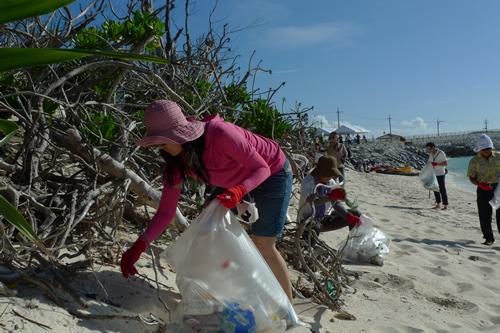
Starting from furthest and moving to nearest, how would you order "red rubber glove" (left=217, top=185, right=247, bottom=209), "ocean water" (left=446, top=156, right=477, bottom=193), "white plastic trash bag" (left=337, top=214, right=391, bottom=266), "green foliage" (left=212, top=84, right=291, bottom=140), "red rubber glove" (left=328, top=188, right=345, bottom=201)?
"ocean water" (left=446, top=156, right=477, bottom=193), "green foliage" (left=212, top=84, right=291, bottom=140), "white plastic trash bag" (left=337, top=214, right=391, bottom=266), "red rubber glove" (left=328, top=188, right=345, bottom=201), "red rubber glove" (left=217, top=185, right=247, bottom=209)

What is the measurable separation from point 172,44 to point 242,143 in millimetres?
3345

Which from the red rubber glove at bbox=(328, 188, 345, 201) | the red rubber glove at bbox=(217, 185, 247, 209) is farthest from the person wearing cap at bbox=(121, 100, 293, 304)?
the red rubber glove at bbox=(328, 188, 345, 201)

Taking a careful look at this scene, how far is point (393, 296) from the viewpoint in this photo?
2.96m

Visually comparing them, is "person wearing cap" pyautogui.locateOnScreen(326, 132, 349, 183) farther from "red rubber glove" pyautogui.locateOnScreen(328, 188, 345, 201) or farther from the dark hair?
the dark hair

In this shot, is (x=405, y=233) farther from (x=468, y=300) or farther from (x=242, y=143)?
(x=242, y=143)

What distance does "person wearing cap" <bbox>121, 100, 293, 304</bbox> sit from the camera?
1736 mm

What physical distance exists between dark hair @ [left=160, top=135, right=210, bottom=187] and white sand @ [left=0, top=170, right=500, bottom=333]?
67 centimetres

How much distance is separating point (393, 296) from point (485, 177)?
3.12m

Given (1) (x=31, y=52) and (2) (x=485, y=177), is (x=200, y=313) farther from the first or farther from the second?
(2) (x=485, y=177)

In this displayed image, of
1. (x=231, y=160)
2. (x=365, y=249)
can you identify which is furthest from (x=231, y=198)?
(x=365, y=249)

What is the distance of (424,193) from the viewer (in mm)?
10828

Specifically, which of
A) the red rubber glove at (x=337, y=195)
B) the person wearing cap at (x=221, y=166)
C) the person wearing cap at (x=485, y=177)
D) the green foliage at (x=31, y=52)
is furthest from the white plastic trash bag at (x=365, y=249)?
the green foliage at (x=31, y=52)

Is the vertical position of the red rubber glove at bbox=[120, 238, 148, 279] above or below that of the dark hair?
below

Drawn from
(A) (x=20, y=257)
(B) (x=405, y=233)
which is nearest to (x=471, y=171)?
(B) (x=405, y=233)
